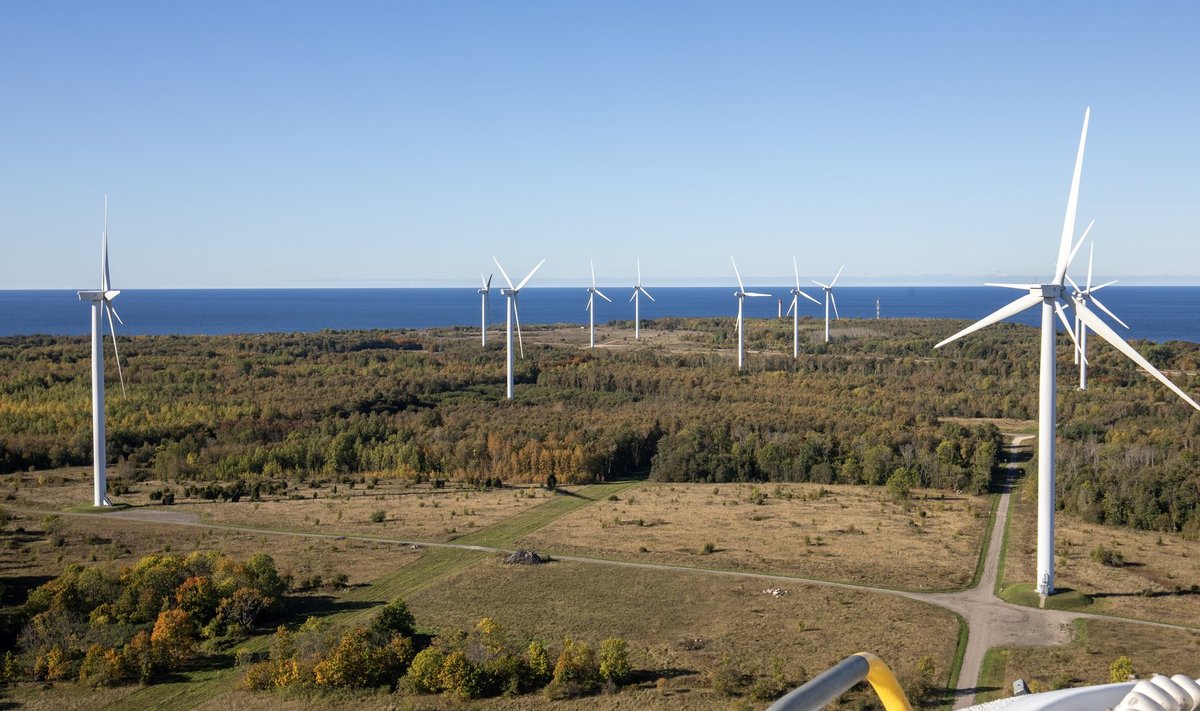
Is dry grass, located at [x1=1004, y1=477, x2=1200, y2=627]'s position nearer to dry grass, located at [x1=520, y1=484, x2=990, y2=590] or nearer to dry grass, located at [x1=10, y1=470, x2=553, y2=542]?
dry grass, located at [x1=520, y1=484, x2=990, y2=590]

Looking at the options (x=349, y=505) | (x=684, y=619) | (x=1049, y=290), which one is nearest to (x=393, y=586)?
(x=684, y=619)

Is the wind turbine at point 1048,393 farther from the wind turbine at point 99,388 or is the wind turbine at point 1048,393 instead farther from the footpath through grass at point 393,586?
the wind turbine at point 99,388

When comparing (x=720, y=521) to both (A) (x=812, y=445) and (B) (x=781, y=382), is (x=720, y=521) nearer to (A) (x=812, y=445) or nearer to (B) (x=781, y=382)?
(A) (x=812, y=445)

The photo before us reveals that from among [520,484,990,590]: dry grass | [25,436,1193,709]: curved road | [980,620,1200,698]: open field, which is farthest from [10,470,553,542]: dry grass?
[980,620,1200,698]: open field

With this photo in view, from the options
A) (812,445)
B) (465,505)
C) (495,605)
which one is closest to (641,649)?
(495,605)

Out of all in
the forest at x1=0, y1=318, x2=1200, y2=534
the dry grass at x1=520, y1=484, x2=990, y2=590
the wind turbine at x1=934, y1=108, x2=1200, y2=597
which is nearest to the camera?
the wind turbine at x1=934, y1=108, x2=1200, y2=597
